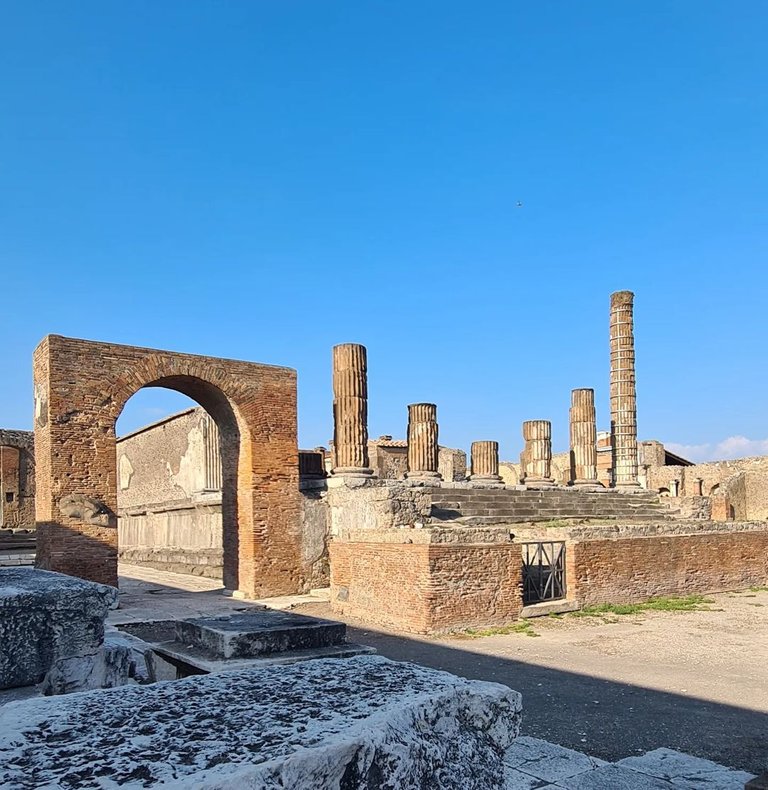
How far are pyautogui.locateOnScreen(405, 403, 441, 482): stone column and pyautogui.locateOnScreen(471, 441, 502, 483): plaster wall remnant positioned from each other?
9.37 ft

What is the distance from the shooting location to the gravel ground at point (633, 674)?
16.5 ft

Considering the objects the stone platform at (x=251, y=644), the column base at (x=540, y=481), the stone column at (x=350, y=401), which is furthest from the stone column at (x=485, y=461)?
the stone platform at (x=251, y=644)

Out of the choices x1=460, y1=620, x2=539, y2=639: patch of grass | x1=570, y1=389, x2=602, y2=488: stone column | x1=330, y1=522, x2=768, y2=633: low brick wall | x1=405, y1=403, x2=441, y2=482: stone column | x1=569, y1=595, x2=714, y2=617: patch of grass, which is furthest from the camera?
x1=570, y1=389, x2=602, y2=488: stone column

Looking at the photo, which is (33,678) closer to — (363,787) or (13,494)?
(363,787)

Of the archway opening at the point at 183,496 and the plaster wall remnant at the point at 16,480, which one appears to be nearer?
the archway opening at the point at 183,496

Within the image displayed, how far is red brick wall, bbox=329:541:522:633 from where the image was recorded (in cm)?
952

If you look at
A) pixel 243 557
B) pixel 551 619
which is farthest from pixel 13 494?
pixel 551 619

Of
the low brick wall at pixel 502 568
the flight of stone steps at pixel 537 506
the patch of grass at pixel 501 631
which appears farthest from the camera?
the flight of stone steps at pixel 537 506

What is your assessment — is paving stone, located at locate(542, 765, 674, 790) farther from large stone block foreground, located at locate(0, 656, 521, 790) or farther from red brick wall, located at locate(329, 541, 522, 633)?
red brick wall, located at locate(329, 541, 522, 633)

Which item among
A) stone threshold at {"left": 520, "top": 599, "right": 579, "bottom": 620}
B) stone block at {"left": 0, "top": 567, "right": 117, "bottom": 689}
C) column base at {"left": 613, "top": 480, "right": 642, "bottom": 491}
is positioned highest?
stone block at {"left": 0, "top": 567, "right": 117, "bottom": 689}

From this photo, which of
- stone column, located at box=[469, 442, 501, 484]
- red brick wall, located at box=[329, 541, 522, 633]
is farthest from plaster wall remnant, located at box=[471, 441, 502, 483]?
red brick wall, located at box=[329, 541, 522, 633]

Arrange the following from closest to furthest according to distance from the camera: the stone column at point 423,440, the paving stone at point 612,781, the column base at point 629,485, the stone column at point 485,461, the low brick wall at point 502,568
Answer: the paving stone at point 612,781
the low brick wall at point 502,568
the stone column at point 423,440
the stone column at point 485,461
the column base at point 629,485

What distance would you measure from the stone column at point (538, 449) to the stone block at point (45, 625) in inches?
777

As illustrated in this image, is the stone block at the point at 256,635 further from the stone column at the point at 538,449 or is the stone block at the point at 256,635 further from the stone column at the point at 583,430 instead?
the stone column at the point at 583,430
